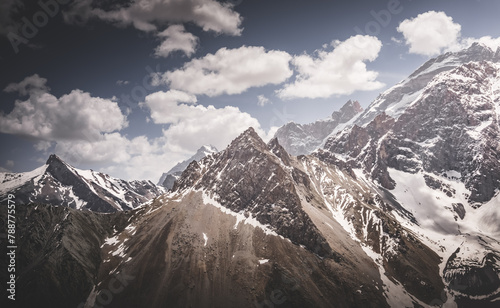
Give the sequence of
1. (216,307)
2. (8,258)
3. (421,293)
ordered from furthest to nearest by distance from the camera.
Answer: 1. (421,293)
2. (216,307)
3. (8,258)

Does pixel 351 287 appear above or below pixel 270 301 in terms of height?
below

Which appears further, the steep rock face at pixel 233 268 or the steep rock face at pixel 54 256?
the steep rock face at pixel 233 268

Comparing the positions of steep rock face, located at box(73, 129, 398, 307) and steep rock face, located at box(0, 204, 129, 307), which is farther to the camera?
steep rock face, located at box(73, 129, 398, 307)

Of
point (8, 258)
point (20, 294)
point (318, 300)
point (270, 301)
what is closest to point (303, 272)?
point (318, 300)

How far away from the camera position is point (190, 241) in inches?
7067

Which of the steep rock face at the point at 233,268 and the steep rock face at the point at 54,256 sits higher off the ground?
the steep rock face at the point at 54,256

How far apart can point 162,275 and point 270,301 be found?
200 ft

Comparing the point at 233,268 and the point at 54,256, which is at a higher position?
the point at 54,256

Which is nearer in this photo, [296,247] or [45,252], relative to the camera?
[45,252]

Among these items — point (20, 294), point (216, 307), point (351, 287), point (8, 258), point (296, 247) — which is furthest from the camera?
point (296, 247)

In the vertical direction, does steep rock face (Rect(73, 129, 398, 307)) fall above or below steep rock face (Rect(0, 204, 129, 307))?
below

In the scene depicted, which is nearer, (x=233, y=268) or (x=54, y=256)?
(x=54, y=256)

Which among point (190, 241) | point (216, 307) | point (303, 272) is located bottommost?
point (303, 272)

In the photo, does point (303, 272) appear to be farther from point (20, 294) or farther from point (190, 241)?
point (20, 294)
